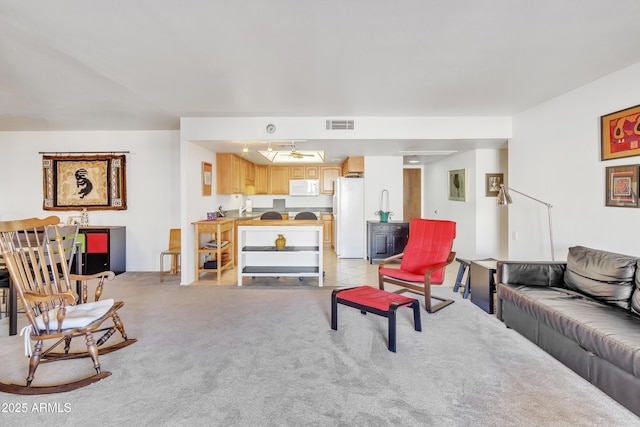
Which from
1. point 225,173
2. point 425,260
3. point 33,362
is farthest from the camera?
point 225,173

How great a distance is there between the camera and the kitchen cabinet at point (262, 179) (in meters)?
7.53

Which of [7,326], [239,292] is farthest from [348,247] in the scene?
[7,326]

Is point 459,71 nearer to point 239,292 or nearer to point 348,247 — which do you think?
point 239,292

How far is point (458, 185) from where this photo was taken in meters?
5.93

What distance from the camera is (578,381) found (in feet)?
6.67

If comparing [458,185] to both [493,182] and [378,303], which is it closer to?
[493,182]

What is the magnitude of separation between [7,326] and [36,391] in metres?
1.67

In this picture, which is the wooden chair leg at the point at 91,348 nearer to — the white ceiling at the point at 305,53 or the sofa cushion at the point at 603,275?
the white ceiling at the point at 305,53

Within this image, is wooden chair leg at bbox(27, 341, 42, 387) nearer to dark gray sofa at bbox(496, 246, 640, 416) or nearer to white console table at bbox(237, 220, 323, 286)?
white console table at bbox(237, 220, 323, 286)

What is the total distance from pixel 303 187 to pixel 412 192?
282 cm

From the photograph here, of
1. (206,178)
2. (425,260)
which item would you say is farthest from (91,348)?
(206,178)

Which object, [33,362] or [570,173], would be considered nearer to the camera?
[33,362]

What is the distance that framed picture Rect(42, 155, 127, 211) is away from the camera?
524 centimetres

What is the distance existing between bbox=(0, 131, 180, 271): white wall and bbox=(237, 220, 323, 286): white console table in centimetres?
161
